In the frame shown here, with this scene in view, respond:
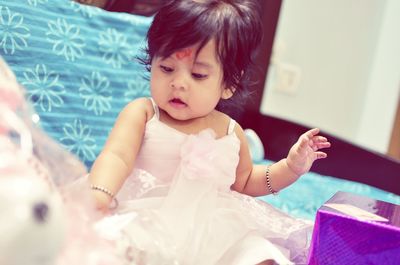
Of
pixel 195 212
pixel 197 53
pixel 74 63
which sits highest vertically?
pixel 197 53

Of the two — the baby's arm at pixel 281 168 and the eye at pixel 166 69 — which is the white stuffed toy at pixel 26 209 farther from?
the baby's arm at pixel 281 168

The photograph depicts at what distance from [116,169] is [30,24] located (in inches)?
17.5

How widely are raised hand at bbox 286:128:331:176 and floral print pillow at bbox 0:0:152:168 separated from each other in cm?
43

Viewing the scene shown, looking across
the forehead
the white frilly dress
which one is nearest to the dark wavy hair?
the forehead

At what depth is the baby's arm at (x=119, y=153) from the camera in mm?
692

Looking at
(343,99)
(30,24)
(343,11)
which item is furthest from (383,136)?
(30,24)

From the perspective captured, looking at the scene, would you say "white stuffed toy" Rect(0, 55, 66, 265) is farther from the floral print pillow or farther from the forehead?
the floral print pillow

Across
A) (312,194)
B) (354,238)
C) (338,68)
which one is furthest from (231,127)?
(338,68)

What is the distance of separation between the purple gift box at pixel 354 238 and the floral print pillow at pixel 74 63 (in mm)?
575

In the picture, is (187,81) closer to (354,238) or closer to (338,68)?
(354,238)

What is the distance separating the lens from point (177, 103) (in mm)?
790

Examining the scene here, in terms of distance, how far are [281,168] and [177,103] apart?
0.22 m

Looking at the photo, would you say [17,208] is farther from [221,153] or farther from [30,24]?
[30,24]

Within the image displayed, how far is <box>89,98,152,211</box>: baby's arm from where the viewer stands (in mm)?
692
